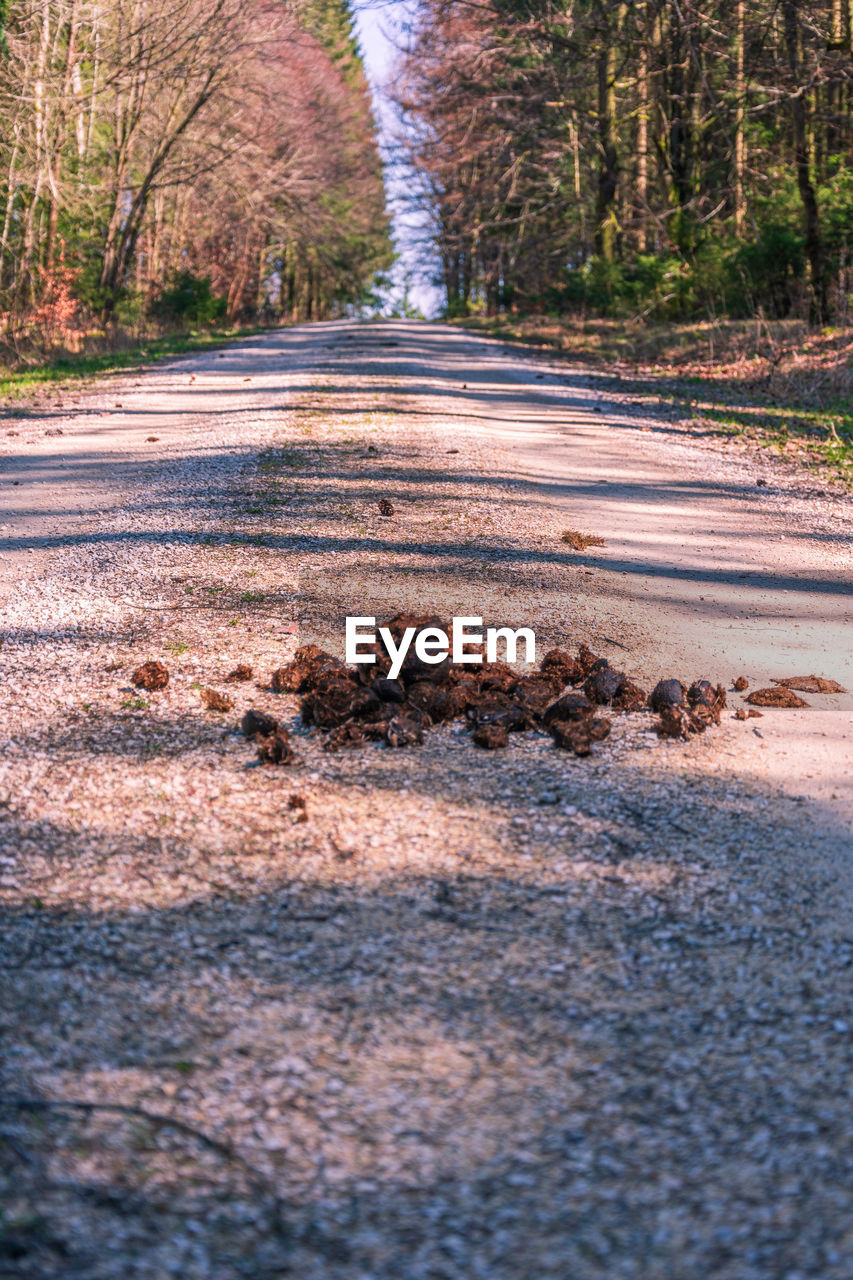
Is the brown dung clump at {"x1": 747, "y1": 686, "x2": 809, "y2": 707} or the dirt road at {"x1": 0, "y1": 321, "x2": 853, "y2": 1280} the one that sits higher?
the brown dung clump at {"x1": 747, "y1": 686, "x2": 809, "y2": 707}

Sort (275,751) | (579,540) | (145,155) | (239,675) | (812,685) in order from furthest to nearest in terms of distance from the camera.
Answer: (145,155)
(579,540)
(812,685)
(239,675)
(275,751)

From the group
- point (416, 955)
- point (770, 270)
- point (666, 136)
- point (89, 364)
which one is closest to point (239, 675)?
point (416, 955)

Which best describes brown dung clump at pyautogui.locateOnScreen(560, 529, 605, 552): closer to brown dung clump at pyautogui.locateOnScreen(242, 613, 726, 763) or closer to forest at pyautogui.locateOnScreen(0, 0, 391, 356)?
brown dung clump at pyautogui.locateOnScreen(242, 613, 726, 763)

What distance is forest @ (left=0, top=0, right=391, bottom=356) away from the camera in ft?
63.6

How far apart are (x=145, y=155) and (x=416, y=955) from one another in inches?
1128

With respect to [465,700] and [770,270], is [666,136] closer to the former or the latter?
[770,270]

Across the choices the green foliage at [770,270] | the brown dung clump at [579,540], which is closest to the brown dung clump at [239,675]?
the brown dung clump at [579,540]

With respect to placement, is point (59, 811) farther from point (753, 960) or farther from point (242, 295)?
point (242, 295)

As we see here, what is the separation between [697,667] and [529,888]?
2148 millimetres

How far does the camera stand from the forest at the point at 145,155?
1938 cm

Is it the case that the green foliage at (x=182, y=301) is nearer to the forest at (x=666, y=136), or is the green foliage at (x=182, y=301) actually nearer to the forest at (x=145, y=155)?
the forest at (x=145, y=155)

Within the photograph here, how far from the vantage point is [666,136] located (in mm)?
22484

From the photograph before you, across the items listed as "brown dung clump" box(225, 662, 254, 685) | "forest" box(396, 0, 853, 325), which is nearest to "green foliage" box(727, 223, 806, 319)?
"forest" box(396, 0, 853, 325)

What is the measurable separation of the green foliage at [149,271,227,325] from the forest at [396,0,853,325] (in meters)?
7.10
